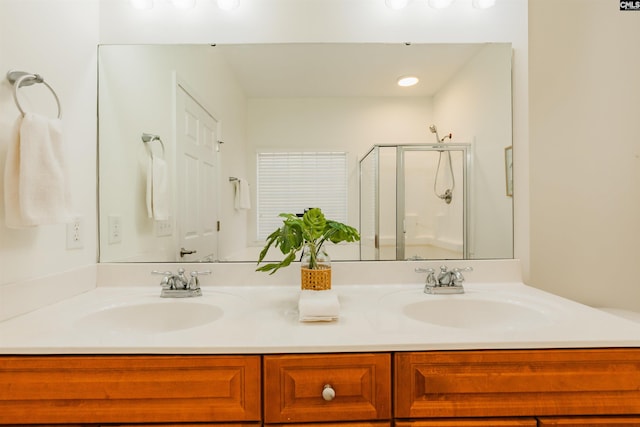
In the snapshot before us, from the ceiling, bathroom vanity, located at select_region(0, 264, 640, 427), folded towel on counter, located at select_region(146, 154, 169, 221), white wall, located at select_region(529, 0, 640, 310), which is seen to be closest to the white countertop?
bathroom vanity, located at select_region(0, 264, 640, 427)

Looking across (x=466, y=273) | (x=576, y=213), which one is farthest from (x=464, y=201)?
(x=576, y=213)

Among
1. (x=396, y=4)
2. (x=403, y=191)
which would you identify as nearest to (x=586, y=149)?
(x=403, y=191)

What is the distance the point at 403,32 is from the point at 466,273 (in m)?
1.03

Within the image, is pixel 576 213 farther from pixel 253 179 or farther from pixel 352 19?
pixel 253 179

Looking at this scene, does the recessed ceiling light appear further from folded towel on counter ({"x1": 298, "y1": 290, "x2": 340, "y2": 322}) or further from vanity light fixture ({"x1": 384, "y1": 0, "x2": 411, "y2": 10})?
folded towel on counter ({"x1": 298, "y1": 290, "x2": 340, "y2": 322})

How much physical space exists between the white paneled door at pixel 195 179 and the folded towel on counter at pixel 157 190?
0.16ft

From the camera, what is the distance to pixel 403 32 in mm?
1301

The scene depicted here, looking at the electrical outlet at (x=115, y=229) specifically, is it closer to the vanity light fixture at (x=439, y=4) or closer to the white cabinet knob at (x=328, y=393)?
the white cabinet knob at (x=328, y=393)

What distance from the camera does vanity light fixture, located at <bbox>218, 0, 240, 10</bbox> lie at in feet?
4.18

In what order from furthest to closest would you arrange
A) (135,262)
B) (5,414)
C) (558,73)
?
(558,73), (135,262), (5,414)

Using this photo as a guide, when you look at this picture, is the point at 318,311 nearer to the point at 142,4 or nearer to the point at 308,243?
the point at 308,243

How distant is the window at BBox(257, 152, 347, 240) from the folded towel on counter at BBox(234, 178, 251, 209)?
0.05 m

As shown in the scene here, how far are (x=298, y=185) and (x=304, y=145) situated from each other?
0.57 feet

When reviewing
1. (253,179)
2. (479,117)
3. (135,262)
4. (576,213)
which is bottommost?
(135,262)
